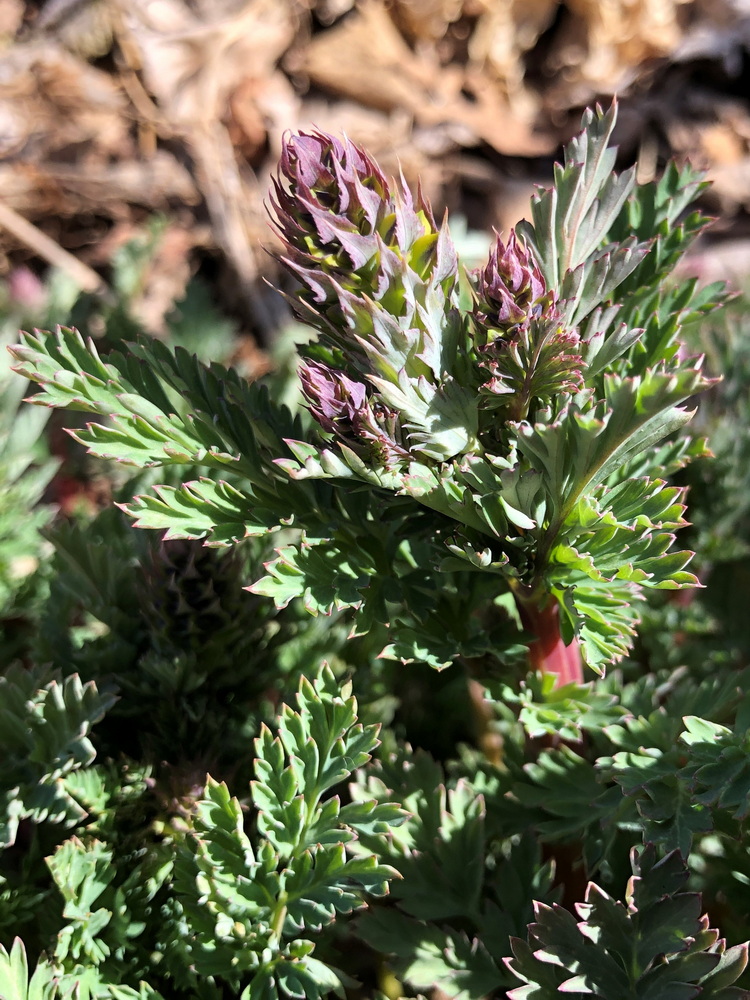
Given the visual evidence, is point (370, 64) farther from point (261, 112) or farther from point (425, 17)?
point (261, 112)

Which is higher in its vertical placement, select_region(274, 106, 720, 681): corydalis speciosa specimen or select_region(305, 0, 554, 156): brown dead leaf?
select_region(305, 0, 554, 156): brown dead leaf

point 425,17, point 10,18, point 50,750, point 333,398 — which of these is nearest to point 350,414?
point 333,398

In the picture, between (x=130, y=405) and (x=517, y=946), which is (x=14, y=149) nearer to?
(x=130, y=405)

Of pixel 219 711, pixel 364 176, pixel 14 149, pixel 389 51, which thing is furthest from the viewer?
pixel 389 51

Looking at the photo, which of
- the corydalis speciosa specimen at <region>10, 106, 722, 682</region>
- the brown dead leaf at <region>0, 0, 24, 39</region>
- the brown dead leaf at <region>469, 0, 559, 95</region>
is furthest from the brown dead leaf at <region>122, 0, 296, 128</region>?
the corydalis speciosa specimen at <region>10, 106, 722, 682</region>


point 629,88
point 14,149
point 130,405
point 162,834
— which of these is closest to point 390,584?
point 130,405

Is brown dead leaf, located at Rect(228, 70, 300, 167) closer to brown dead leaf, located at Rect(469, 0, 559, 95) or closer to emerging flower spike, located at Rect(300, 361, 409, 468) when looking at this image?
brown dead leaf, located at Rect(469, 0, 559, 95)
